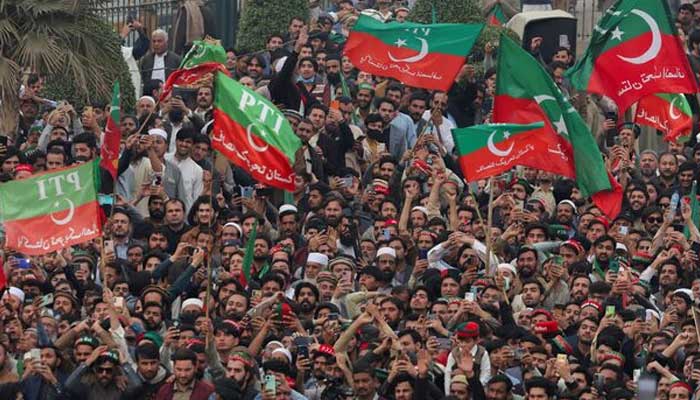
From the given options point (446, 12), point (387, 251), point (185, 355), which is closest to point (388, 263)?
point (387, 251)

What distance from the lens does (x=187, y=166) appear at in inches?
1400

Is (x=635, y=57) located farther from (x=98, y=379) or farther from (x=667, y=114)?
(x=98, y=379)

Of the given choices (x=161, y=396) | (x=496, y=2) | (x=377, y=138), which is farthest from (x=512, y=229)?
(x=496, y=2)

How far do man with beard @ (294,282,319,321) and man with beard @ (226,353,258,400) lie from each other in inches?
89.7

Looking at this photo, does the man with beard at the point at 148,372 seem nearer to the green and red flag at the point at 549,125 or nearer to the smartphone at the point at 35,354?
the smartphone at the point at 35,354

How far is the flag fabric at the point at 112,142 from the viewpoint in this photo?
1320 inches

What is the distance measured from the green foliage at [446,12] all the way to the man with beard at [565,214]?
562 cm

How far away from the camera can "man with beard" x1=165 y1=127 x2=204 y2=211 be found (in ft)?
116

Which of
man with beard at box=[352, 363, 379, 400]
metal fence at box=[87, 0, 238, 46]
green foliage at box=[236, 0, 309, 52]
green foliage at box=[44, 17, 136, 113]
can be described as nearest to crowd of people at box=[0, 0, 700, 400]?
man with beard at box=[352, 363, 379, 400]

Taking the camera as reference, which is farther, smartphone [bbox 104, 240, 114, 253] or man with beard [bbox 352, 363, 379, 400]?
smartphone [bbox 104, 240, 114, 253]

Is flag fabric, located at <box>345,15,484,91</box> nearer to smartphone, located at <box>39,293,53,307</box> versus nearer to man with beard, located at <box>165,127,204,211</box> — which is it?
man with beard, located at <box>165,127,204,211</box>

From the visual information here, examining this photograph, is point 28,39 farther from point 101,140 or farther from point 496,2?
point 496,2

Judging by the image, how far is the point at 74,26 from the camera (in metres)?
37.9

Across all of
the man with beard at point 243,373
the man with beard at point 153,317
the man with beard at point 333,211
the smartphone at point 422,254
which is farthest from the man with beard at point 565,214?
the man with beard at point 243,373
